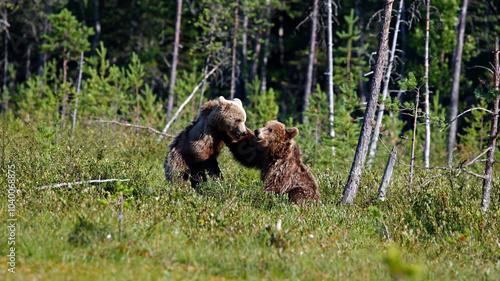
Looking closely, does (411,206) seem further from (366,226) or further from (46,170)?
(46,170)

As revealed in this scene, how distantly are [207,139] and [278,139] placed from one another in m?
1.10

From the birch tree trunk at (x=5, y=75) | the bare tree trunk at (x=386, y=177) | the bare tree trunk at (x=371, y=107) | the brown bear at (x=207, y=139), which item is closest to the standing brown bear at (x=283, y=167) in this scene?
the brown bear at (x=207, y=139)

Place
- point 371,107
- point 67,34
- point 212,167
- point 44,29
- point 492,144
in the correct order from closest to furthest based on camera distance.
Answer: point 492,144
point 371,107
point 212,167
point 67,34
point 44,29

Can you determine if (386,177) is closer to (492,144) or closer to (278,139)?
(492,144)

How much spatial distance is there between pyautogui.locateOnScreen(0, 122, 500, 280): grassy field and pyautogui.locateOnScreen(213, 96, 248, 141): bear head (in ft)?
2.71

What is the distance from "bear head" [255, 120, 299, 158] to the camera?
7.18 meters

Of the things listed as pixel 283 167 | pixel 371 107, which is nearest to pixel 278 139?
pixel 283 167

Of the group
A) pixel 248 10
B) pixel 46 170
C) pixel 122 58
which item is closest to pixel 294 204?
pixel 46 170

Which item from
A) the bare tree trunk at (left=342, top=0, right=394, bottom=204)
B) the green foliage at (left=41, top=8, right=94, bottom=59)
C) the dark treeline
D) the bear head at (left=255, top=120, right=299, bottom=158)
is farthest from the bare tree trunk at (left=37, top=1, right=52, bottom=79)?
the bare tree trunk at (left=342, top=0, right=394, bottom=204)

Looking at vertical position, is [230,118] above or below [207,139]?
above

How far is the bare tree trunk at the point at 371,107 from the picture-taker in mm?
6863

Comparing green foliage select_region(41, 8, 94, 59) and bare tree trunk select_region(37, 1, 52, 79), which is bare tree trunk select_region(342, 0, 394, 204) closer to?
green foliage select_region(41, 8, 94, 59)

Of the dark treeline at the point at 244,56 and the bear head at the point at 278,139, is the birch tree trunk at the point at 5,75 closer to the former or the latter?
the dark treeline at the point at 244,56

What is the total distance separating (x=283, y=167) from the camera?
7180 millimetres
